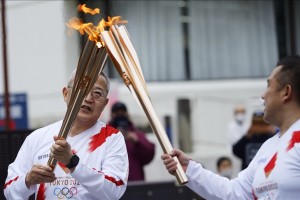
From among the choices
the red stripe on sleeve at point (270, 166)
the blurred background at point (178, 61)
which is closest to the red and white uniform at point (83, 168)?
the red stripe on sleeve at point (270, 166)

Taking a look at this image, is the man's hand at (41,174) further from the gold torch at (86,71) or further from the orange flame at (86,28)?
the orange flame at (86,28)

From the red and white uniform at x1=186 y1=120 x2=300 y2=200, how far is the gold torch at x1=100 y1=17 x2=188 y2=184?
0.45m

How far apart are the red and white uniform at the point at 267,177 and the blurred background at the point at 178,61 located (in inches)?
299

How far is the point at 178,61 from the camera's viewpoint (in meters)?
19.2

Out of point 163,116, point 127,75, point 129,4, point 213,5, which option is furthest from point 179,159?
point 213,5

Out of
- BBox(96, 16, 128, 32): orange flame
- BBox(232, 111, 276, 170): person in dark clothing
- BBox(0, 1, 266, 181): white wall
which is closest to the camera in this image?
BBox(96, 16, 128, 32): orange flame

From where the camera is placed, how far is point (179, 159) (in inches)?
185

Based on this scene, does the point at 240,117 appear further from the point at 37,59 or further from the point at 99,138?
the point at 99,138

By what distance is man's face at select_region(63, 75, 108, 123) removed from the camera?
4.98 metres

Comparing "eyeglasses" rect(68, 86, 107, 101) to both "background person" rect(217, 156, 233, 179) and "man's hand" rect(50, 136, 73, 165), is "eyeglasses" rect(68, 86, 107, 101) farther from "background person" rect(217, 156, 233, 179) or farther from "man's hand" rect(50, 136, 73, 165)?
"background person" rect(217, 156, 233, 179)

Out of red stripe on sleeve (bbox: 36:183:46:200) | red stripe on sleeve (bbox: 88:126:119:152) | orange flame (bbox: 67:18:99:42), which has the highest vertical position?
orange flame (bbox: 67:18:99:42)

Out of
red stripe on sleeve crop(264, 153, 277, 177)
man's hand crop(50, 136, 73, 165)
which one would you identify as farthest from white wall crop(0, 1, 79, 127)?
red stripe on sleeve crop(264, 153, 277, 177)

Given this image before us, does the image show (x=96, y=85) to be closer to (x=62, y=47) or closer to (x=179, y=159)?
(x=179, y=159)

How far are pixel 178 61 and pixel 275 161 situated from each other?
14714 mm
